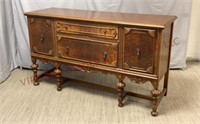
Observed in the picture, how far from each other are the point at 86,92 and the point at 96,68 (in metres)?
0.48

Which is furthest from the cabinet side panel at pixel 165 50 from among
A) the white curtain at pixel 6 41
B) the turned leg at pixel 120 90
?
the white curtain at pixel 6 41

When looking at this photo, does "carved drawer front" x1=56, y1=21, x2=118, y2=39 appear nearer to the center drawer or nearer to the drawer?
the center drawer

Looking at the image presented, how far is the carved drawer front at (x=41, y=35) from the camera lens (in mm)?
2535

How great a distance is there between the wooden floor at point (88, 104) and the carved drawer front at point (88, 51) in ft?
1.52

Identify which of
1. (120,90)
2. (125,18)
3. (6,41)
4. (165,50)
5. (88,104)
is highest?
(125,18)

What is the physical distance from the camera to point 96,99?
8.44ft

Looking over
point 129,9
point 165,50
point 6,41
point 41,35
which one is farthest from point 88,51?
point 6,41

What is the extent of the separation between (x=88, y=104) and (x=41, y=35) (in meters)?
0.92

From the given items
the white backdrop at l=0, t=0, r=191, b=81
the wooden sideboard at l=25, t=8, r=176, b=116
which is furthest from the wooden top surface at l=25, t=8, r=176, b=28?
the white backdrop at l=0, t=0, r=191, b=81

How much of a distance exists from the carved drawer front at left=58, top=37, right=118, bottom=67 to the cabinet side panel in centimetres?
42

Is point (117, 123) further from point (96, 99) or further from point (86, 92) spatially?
point (86, 92)

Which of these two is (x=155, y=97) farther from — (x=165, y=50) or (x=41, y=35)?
(x=41, y=35)

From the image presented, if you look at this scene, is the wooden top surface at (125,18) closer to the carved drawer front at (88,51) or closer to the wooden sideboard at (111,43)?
the wooden sideboard at (111,43)

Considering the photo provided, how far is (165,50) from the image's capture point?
7.26ft
